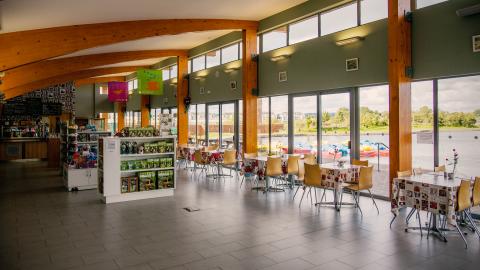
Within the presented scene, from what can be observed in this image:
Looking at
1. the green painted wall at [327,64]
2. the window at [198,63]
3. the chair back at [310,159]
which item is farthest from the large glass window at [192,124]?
the chair back at [310,159]

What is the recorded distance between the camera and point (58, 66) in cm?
1112

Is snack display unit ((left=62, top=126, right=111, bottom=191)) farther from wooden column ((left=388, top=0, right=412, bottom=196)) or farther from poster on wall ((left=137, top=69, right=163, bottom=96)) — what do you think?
wooden column ((left=388, top=0, right=412, bottom=196))

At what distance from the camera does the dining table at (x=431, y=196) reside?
14.8 feet

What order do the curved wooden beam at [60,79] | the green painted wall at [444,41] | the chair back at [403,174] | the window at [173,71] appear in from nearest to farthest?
1. the chair back at [403,174]
2. the green painted wall at [444,41]
3. the curved wooden beam at [60,79]
4. the window at [173,71]

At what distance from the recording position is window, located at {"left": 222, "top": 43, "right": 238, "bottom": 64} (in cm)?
1173

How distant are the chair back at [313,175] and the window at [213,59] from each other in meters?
7.21

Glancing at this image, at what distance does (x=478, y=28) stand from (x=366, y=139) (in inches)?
114

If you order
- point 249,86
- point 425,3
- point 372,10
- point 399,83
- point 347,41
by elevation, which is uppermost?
point 372,10

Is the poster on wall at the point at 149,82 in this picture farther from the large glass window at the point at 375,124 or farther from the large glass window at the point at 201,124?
the large glass window at the point at 375,124

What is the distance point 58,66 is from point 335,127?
8.78 meters

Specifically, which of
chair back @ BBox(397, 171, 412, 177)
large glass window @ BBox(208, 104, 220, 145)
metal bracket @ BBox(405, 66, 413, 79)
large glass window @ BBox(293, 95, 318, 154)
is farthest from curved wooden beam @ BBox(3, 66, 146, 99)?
chair back @ BBox(397, 171, 412, 177)

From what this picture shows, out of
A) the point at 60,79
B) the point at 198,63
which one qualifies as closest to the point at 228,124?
the point at 198,63

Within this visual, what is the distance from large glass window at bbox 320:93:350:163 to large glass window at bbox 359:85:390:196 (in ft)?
1.18

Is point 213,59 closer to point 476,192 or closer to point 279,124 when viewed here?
point 279,124
